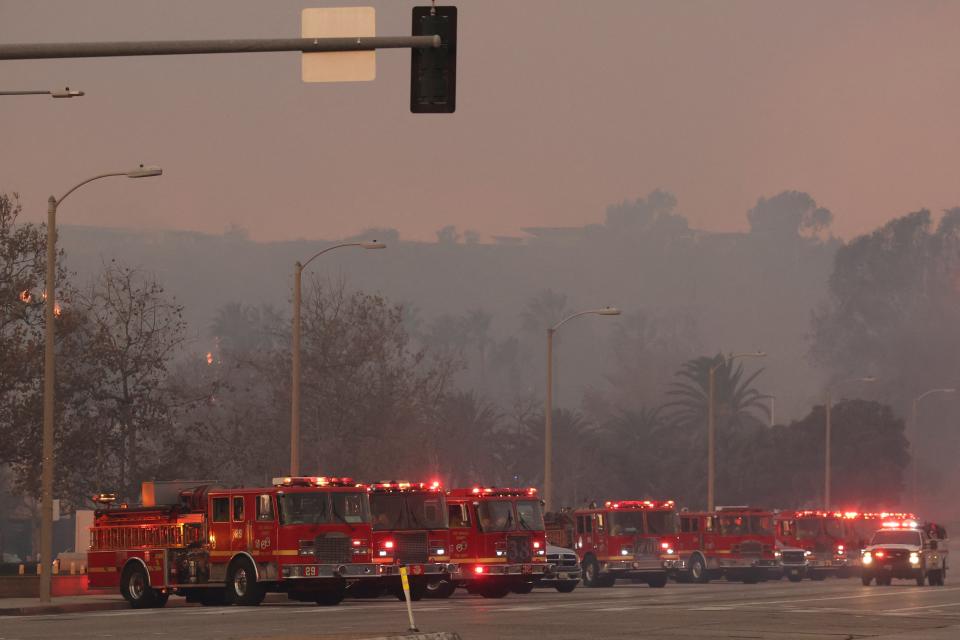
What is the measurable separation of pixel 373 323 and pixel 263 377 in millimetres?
7888

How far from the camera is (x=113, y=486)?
61.0m

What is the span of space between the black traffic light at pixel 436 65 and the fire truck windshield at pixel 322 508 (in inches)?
696

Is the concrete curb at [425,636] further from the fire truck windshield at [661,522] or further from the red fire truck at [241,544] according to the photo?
the fire truck windshield at [661,522]

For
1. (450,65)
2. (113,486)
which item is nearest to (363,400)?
(113,486)

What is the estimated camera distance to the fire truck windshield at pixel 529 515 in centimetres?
3968

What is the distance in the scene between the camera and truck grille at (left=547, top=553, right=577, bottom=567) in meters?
45.2

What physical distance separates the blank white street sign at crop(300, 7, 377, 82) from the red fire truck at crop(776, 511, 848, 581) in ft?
A: 142

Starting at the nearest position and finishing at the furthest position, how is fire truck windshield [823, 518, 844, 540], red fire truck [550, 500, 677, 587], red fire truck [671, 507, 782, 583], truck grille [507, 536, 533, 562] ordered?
1. truck grille [507, 536, 533, 562]
2. red fire truck [550, 500, 677, 587]
3. red fire truck [671, 507, 782, 583]
4. fire truck windshield [823, 518, 844, 540]

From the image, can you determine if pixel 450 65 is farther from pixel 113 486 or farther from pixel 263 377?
pixel 263 377

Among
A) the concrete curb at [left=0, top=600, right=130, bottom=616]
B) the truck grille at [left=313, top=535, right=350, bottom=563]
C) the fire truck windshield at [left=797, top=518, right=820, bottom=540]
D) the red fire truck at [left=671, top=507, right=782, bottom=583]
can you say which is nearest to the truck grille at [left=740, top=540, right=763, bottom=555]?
the red fire truck at [left=671, top=507, right=782, bottom=583]

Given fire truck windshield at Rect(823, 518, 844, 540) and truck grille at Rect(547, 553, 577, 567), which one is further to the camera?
fire truck windshield at Rect(823, 518, 844, 540)

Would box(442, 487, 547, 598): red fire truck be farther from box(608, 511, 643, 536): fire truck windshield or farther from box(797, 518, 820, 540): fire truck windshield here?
box(797, 518, 820, 540): fire truck windshield

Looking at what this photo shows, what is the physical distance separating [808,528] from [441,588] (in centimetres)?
2407

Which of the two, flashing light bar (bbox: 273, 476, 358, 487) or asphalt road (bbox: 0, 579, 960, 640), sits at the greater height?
flashing light bar (bbox: 273, 476, 358, 487)
